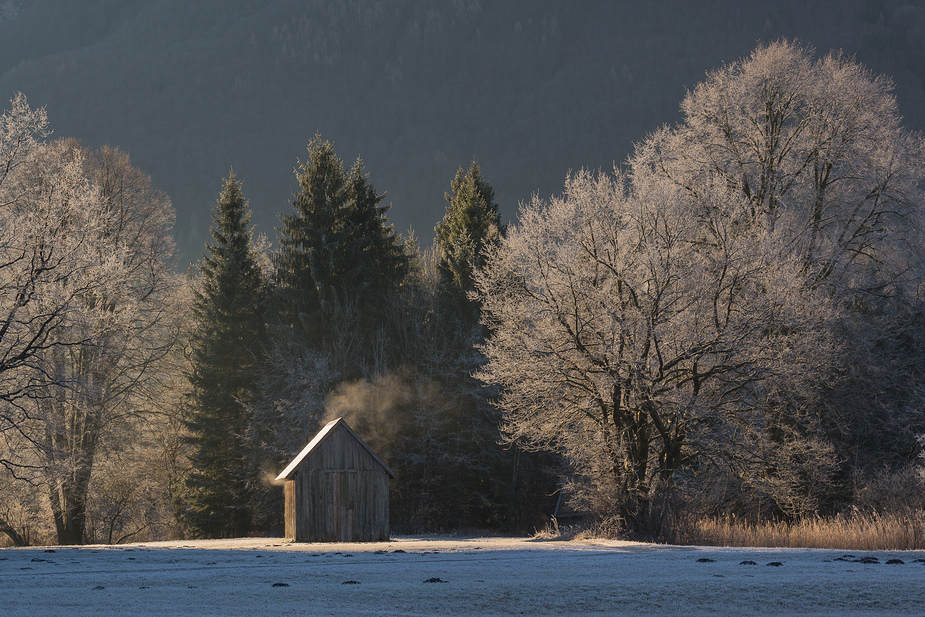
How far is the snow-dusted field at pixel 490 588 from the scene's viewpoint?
6.53 m

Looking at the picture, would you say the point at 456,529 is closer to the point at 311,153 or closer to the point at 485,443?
the point at 485,443

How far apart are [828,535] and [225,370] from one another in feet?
98.8

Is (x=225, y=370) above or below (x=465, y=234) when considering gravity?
below

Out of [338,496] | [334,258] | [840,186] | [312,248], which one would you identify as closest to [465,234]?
[334,258]

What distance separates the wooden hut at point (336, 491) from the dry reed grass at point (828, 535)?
1148 centimetres

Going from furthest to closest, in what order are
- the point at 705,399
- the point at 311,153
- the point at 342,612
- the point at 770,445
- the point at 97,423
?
the point at 311,153 < the point at 97,423 < the point at 770,445 < the point at 705,399 < the point at 342,612

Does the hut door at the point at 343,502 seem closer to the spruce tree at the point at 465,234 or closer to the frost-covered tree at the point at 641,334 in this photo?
the frost-covered tree at the point at 641,334

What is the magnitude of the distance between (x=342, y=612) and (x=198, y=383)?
35.9 metres

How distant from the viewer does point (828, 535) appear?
17.8 m

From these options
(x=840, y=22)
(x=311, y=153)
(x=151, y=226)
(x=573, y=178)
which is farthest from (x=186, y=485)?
(x=840, y=22)

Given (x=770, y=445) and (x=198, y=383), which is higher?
(x=198, y=383)

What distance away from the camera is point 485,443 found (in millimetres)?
42000

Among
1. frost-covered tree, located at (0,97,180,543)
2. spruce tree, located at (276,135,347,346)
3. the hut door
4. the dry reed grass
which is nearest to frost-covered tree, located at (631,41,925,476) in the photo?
the dry reed grass

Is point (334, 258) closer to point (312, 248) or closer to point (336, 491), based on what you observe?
point (312, 248)
